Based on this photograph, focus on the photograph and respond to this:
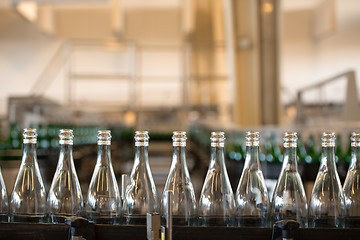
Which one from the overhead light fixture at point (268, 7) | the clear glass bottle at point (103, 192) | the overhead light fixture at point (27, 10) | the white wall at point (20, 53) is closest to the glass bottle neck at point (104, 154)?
the clear glass bottle at point (103, 192)

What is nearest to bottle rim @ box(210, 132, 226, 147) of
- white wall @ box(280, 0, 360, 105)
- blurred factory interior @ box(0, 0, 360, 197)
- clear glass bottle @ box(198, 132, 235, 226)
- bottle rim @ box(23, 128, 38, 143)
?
clear glass bottle @ box(198, 132, 235, 226)

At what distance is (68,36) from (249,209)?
13.6 m

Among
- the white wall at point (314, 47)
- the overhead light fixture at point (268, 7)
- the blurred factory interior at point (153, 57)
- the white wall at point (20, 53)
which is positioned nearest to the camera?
the overhead light fixture at point (268, 7)

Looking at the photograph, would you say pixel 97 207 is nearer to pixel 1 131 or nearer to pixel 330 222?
pixel 330 222

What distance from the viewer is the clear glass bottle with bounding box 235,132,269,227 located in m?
1.33

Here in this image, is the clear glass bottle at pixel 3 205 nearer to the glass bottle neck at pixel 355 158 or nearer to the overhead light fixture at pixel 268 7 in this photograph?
the glass bottle neck at pixel 355 158

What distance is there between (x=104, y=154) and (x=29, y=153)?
0.17m

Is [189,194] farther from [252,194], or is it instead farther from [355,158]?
[355,158]

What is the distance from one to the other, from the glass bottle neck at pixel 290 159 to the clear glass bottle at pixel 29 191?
53cm

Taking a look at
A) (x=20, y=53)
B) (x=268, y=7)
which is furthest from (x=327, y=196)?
(x=20, y=53)

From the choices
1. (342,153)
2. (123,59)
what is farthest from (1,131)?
(123,59)

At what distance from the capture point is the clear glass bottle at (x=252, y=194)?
1333 mm

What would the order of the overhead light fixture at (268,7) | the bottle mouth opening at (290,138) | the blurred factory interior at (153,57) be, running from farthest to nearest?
1. the blurred factory interior at (153,57)
2. the overhead light fixture at (268,7)
3. the bottle mouth opening at (290,138)

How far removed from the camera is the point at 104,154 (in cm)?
136
